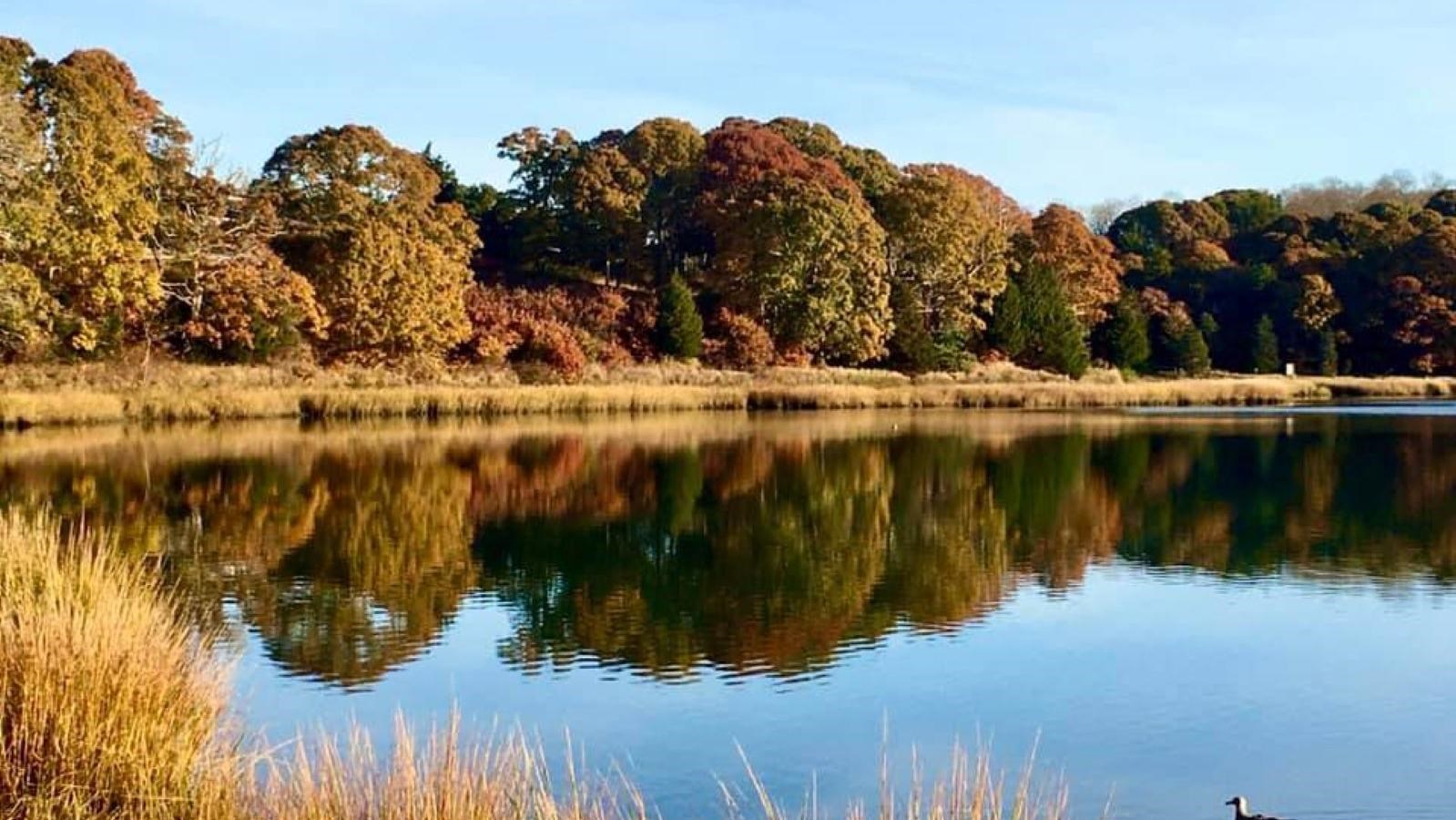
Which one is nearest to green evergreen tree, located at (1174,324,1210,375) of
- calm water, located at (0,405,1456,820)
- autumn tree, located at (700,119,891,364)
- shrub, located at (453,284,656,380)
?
autumn tree, located at (700,119,891,364)

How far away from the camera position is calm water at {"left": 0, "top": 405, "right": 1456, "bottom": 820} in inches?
300

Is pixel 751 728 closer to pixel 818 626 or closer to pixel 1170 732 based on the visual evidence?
pixel 1170 732

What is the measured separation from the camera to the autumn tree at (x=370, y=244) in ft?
128

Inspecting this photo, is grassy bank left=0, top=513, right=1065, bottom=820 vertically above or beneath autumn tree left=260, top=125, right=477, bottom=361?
beneath

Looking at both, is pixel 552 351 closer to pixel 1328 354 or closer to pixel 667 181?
pixel 667 181

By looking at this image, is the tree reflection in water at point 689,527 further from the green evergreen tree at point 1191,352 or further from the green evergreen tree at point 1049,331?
the green evergreen tree at point 1191,352

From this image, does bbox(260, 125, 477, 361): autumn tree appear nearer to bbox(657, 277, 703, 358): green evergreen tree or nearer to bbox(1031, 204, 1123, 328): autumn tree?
bbox(657, 277, 703, 358): green evergreen tree

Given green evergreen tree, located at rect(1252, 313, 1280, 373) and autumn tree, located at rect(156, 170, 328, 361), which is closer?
autumn tree, located at rect(156, 170, 328, 361)

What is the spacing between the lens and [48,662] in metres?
5.52

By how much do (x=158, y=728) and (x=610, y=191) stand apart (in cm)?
4815

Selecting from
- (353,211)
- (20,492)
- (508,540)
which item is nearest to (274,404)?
(353,211)

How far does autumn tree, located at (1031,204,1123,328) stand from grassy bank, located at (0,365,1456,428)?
15.3ft

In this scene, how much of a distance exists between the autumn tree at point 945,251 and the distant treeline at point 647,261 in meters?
0.10

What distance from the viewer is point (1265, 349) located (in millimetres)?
58969
